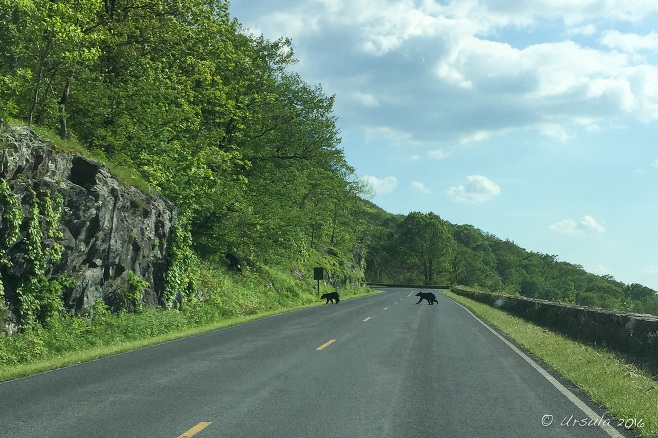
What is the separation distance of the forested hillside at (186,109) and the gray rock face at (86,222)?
5.25 ft

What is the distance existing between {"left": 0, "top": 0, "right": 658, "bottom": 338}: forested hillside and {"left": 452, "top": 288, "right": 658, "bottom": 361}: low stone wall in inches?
537

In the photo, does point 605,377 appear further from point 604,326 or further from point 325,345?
point 325,345

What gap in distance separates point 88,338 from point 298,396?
8.53 metres

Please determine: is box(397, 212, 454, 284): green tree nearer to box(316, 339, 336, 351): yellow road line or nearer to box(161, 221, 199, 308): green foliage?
box(161, 221, 199, 308): green foliage

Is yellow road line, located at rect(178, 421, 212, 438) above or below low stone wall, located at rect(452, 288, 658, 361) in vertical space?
below

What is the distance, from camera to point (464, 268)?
434 feet

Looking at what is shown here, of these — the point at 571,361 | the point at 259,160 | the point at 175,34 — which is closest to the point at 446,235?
the point at 259,160

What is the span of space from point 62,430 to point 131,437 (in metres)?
0.89

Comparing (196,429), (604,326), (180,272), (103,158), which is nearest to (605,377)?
(604,326)

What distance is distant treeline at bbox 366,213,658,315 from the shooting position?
12338cm

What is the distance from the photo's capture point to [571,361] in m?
10.7

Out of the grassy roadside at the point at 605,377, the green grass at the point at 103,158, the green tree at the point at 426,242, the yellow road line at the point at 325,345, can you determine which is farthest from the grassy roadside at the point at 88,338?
the green tree at the point at 426,242

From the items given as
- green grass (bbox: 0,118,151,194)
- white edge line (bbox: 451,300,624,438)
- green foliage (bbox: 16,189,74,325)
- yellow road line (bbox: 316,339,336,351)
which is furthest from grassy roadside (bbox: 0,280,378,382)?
white edge line (bbox: 451,300,624,438)

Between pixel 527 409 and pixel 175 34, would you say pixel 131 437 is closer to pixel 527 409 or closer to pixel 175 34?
pixel 527 409
